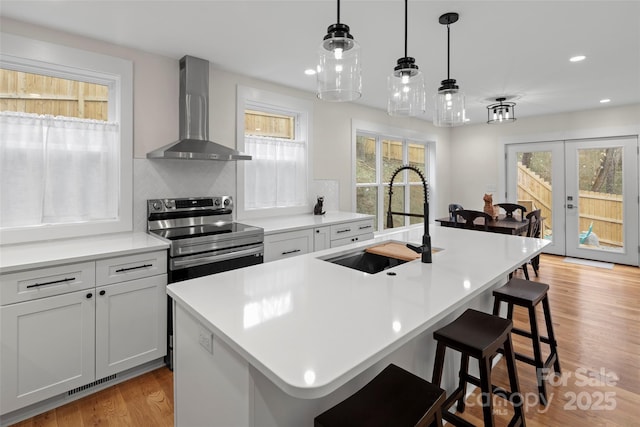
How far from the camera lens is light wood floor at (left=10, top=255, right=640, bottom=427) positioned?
190 cm

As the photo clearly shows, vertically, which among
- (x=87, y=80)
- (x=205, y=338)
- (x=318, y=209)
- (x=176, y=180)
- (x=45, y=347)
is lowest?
(x=45, y=347)

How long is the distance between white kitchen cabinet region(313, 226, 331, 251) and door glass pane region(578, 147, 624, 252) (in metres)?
4.60

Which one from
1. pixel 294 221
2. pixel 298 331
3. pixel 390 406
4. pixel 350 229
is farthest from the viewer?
pixel 350 229

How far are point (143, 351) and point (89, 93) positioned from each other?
203cm

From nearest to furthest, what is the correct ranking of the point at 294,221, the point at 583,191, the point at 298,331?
the point at 298,331 < the point at 294,221 < the point at 583,191

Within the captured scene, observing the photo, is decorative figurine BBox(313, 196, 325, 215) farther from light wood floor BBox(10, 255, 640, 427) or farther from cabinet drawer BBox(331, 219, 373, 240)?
light wood floor BBox(10, 255, 640, 427)

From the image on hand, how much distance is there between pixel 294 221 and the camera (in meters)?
3.44

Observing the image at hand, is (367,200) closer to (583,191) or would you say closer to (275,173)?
(275,173)

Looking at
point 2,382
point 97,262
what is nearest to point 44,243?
point 97,262

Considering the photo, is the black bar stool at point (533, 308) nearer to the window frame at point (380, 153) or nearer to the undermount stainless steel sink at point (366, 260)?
the undermount stainless steel sink at point (366, 260)

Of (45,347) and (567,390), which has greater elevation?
(45,347)

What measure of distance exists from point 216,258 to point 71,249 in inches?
35.9

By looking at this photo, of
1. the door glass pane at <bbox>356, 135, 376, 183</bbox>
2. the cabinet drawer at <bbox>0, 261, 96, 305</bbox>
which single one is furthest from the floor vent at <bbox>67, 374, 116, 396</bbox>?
the door glass pane at <bbox>356, 135, 376, 183</bbox>

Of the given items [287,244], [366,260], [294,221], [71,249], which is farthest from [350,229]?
[71,249]
